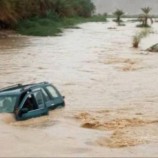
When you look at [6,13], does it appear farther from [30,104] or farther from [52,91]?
[30,104]

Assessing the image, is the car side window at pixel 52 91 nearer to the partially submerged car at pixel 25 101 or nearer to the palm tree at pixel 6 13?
the partially submerged car at pixel 25 101

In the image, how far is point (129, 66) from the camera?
103 ft

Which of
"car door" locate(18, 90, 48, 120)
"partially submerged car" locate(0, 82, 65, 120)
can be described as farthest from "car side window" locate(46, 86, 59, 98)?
"car door" locate(18, 90, 48, 120)

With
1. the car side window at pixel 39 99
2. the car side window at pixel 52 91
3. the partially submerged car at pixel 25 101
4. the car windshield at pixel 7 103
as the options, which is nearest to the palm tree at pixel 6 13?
the car side window at pixel 52 91

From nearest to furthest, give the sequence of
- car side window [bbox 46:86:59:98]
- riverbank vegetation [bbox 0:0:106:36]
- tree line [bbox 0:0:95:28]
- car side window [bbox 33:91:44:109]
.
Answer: car side window [bbox 33:91:44:109] → car side window [bbox 46:86:59:98] → tree line [bbox 0:0:95:28] → riverbank vegetation [bbox 0:0:106:36]

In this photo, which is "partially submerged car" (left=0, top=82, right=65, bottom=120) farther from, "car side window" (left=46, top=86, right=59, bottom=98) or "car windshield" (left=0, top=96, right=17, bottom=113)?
"car side window" (left=46, top=86, right=59, bottom=98)

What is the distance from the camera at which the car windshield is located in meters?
14.1

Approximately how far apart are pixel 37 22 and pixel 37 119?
55160 mm

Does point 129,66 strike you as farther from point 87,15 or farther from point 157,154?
point 87,15

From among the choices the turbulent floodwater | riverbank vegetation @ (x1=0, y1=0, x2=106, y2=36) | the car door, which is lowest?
riverbank vegetation @ (x1=0, y1=0, x2=106, y2=36)

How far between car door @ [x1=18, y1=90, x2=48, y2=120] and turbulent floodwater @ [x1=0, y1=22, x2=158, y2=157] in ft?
0.63

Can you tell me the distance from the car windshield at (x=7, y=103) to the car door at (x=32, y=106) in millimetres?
235

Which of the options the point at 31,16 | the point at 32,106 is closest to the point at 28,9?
the point at 31,16

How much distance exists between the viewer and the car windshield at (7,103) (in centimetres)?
1407
